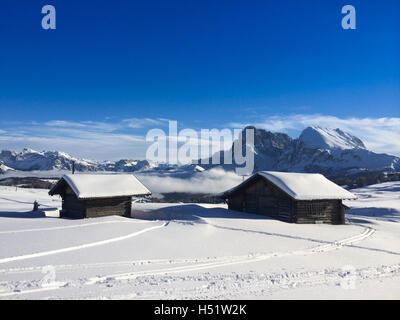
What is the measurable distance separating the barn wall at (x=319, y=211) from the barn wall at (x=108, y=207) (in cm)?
1355

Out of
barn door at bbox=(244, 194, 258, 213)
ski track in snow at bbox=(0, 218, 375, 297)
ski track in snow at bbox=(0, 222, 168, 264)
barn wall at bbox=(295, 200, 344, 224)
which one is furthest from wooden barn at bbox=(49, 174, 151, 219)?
barn wall at bbox=(295, 200, 344, 224)

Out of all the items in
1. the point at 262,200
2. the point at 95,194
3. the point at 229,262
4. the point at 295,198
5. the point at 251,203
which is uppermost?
the point at 95,194

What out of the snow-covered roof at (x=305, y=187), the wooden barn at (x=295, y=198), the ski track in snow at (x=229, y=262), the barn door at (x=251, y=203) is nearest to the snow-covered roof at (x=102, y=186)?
the barn door at (x=251, y=203)

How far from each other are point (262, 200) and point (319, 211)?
15.3 ft

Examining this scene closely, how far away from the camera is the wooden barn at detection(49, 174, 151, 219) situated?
77.4 ft

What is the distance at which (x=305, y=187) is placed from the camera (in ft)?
85.6

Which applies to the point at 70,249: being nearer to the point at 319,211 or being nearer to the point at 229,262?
the point at 229,262

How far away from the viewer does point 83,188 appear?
23.8m

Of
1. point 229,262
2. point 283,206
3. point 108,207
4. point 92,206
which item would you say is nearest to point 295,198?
point 283,206

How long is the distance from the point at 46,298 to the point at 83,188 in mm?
17296

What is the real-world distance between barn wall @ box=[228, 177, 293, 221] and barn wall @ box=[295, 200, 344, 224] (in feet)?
2.73

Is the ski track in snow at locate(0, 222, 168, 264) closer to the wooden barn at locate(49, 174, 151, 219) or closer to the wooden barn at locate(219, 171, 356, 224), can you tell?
the wooden barn at locate(49, 174, 151, 219)

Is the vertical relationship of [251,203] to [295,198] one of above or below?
below

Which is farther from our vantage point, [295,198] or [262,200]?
[262,200]
